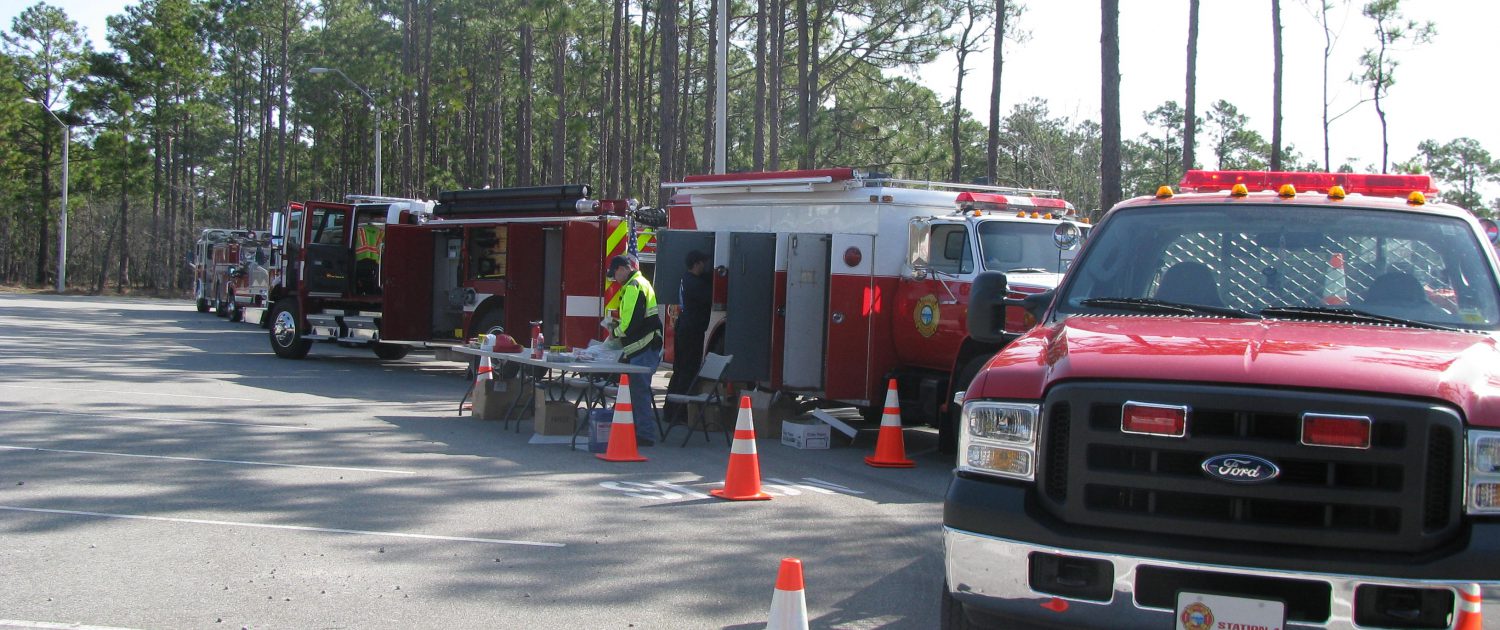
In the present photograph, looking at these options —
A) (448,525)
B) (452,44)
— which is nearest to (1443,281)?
(448,525)

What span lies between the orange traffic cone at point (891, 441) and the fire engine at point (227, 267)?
2461 cm

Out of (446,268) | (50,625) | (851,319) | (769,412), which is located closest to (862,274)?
(851,319)

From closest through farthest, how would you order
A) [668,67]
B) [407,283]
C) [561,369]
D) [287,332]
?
[561,369] < [407,283] < [287,332] < [668,67]

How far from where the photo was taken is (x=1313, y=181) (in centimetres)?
704

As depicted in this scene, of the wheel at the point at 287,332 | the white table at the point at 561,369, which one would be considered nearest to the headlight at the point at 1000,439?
the white table at the point at 561,369

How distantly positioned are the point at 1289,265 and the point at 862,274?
276 inches

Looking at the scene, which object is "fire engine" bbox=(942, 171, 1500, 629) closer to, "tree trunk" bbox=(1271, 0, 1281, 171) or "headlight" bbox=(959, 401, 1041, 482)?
"headlight" bbox=(959, 401, 1041, 482)

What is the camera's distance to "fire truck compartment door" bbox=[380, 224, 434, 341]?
2000 centimetres

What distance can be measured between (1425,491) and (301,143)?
75393 mm

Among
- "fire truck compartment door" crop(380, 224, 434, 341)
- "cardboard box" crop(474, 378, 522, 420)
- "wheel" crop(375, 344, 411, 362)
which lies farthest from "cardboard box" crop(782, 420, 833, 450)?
"wheel" crop(375, 344, 411, 362)

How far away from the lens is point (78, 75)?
2596 inches

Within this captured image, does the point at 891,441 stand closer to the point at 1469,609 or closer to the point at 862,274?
the point at 862,274

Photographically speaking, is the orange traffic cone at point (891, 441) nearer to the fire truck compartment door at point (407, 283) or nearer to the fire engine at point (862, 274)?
the fire engine at point (862, 274)

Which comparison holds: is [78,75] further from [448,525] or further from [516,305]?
[448,525]
